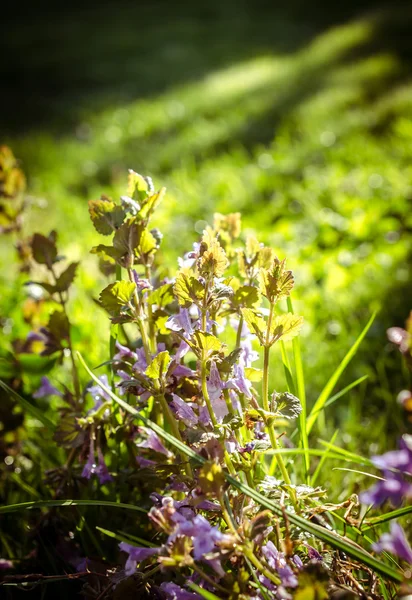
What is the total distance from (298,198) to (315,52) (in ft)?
14.9

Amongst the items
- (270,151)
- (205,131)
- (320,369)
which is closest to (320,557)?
(320,369)

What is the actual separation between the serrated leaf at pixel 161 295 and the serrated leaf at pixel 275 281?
0.18 metres

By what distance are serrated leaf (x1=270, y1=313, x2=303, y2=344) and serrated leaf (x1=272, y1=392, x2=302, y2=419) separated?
0.09 m

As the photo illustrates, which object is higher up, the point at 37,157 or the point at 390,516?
the point at 37,157

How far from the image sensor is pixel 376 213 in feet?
9.16

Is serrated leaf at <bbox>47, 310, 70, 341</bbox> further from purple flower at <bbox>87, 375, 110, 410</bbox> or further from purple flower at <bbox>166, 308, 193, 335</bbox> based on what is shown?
purple flower at <bbox>166, 308, 193, 335</bbox>

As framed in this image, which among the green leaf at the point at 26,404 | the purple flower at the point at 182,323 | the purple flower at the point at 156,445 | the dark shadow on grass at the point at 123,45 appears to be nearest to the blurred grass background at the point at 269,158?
the dark shadow on grass at the point at 123,45

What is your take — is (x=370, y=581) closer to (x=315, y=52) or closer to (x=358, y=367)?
(x=358, y=367)

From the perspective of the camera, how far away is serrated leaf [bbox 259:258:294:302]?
2.64ft

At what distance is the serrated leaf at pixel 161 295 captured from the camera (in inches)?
36.5

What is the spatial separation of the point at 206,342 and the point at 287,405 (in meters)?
0.15

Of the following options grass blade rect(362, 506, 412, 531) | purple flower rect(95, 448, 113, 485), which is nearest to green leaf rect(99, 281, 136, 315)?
purple flower rect(95, 448, 113, 485)

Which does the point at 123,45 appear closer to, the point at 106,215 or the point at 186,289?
the point at 106,215

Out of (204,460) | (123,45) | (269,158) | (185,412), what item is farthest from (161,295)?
(123,45)
